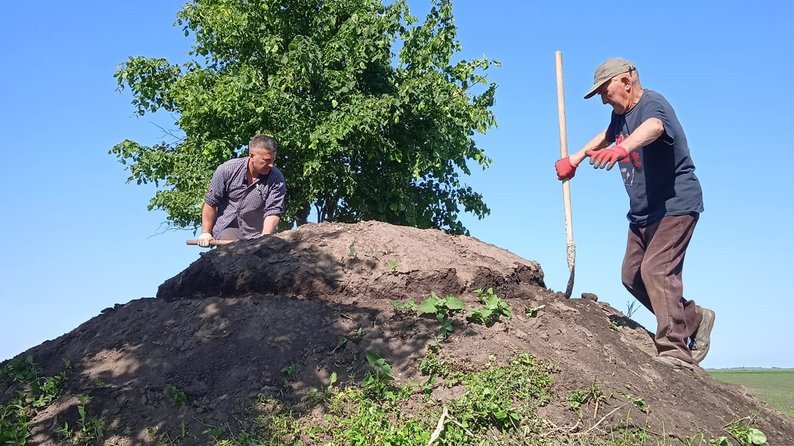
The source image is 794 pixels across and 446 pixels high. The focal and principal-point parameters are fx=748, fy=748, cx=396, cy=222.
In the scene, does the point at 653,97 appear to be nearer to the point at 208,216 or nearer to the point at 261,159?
the point at 261,159

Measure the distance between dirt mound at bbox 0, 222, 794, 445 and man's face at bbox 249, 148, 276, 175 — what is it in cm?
130

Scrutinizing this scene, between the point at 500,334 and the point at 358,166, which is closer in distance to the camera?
the point at 500,334

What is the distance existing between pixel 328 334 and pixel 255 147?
2813 mm

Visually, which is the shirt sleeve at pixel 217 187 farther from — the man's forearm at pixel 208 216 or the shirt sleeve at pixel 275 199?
the shirt sleeve at pixel 275 199

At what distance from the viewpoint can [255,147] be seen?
7.32m

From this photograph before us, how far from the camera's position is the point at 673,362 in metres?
6.14

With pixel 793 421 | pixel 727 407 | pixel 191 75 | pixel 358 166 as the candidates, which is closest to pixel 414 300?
pixel 727 407

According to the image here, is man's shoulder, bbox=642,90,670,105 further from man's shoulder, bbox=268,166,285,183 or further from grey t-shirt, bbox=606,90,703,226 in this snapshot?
man's shoulder, bbox=268,166,285,183

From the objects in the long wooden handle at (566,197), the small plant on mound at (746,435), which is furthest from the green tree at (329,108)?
the small plant on mound at (746,435)

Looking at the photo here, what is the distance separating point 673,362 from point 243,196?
4362 millimetres

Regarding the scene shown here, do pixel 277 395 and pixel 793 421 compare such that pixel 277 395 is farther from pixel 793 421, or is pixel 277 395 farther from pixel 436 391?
pixel 793 421

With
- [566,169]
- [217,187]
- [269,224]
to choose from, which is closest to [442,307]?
[566,169]

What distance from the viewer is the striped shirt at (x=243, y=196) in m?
7.59

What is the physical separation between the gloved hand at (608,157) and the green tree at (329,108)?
1172 centimetres
